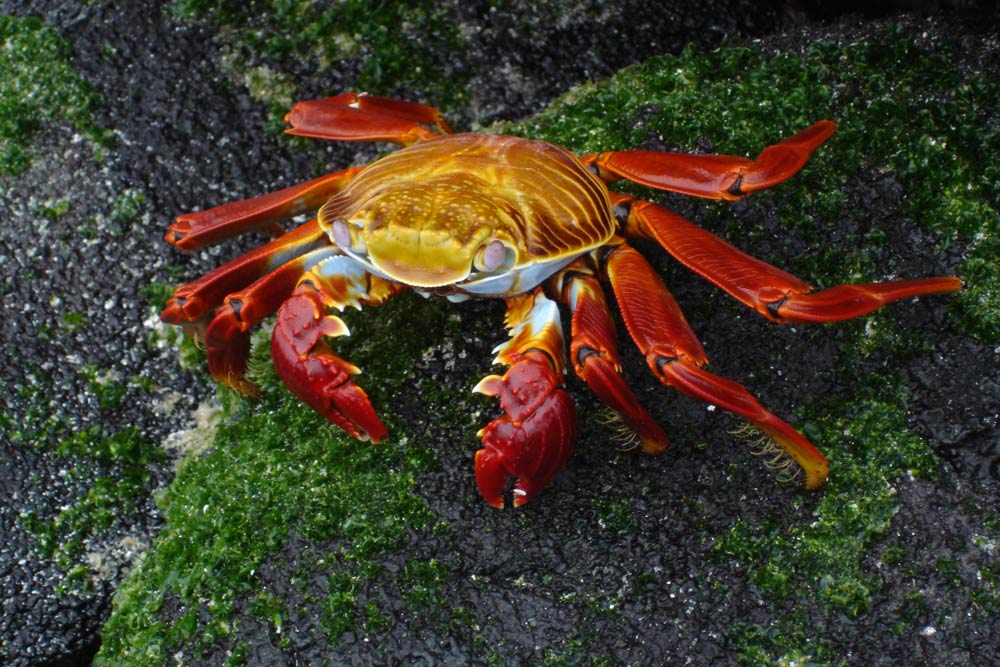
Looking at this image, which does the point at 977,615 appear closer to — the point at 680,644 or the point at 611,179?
the point at 680,644

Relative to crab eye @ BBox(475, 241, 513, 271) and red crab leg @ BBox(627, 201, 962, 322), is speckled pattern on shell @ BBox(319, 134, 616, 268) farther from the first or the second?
red crab leg @ BBox(627, 201, 962, 322)

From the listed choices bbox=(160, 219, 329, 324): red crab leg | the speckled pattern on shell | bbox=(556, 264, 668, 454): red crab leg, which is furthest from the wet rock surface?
bbox=(160, 219, 329, 324): red crab leg

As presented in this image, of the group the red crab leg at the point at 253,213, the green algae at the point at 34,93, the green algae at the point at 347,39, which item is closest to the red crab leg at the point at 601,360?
the red crab leg at the point at 253,213

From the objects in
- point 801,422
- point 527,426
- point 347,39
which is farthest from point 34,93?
point 801,422

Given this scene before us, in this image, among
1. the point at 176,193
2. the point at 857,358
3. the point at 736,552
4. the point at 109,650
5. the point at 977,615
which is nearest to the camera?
the point at 977,615

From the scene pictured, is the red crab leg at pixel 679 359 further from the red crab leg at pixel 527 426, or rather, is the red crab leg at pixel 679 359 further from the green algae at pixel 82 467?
the green algae at pixel 82 467

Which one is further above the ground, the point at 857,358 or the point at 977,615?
the point at 857,358

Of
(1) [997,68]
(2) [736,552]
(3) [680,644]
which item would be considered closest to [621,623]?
(3) [680,644]

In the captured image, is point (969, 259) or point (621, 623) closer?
point (621, 623)

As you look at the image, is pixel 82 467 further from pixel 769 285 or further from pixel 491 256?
pixel 769 285
